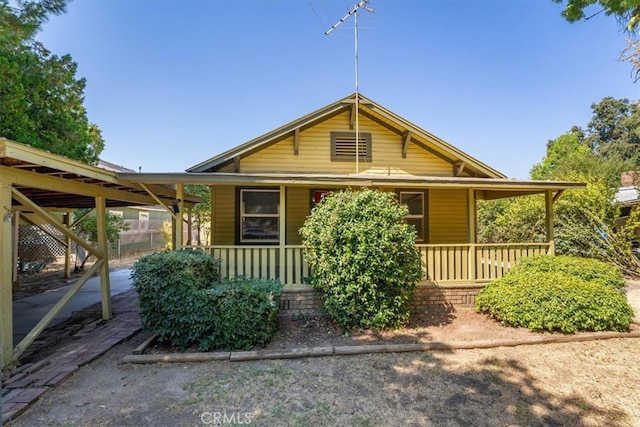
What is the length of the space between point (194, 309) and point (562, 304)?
6646 mm

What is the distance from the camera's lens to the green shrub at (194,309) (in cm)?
504

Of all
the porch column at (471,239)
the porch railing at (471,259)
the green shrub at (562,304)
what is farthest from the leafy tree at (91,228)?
the green shrub at (562,304)

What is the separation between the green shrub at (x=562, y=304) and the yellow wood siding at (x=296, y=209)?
5.01 m

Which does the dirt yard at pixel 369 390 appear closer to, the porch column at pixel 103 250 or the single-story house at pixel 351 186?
the porch column at pixel 103 250

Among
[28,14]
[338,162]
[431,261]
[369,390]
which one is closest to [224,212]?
[338,162]

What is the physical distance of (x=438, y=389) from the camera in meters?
3.92

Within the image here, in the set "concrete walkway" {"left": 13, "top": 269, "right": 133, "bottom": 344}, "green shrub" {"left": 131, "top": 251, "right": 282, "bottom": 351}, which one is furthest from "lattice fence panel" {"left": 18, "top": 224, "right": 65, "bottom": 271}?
"green shrub" {"left": 131, "top": 251, "right": 282, "bottom": 351}

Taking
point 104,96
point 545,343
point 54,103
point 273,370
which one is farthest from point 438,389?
point 104,96

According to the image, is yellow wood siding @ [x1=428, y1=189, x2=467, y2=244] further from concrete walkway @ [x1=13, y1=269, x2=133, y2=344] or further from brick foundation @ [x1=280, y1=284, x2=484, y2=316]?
concrete walkway @ [x1=13, y1=269, x2=133, y2=344]

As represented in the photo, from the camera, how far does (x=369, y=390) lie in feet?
12.8

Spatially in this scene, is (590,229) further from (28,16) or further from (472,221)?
(28,16)

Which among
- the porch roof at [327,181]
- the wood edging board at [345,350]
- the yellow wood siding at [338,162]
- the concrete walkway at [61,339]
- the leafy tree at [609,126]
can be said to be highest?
the leafy tree at [609,126]

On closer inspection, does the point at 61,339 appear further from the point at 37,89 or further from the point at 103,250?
the point at 37,89

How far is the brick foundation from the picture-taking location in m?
6.59
